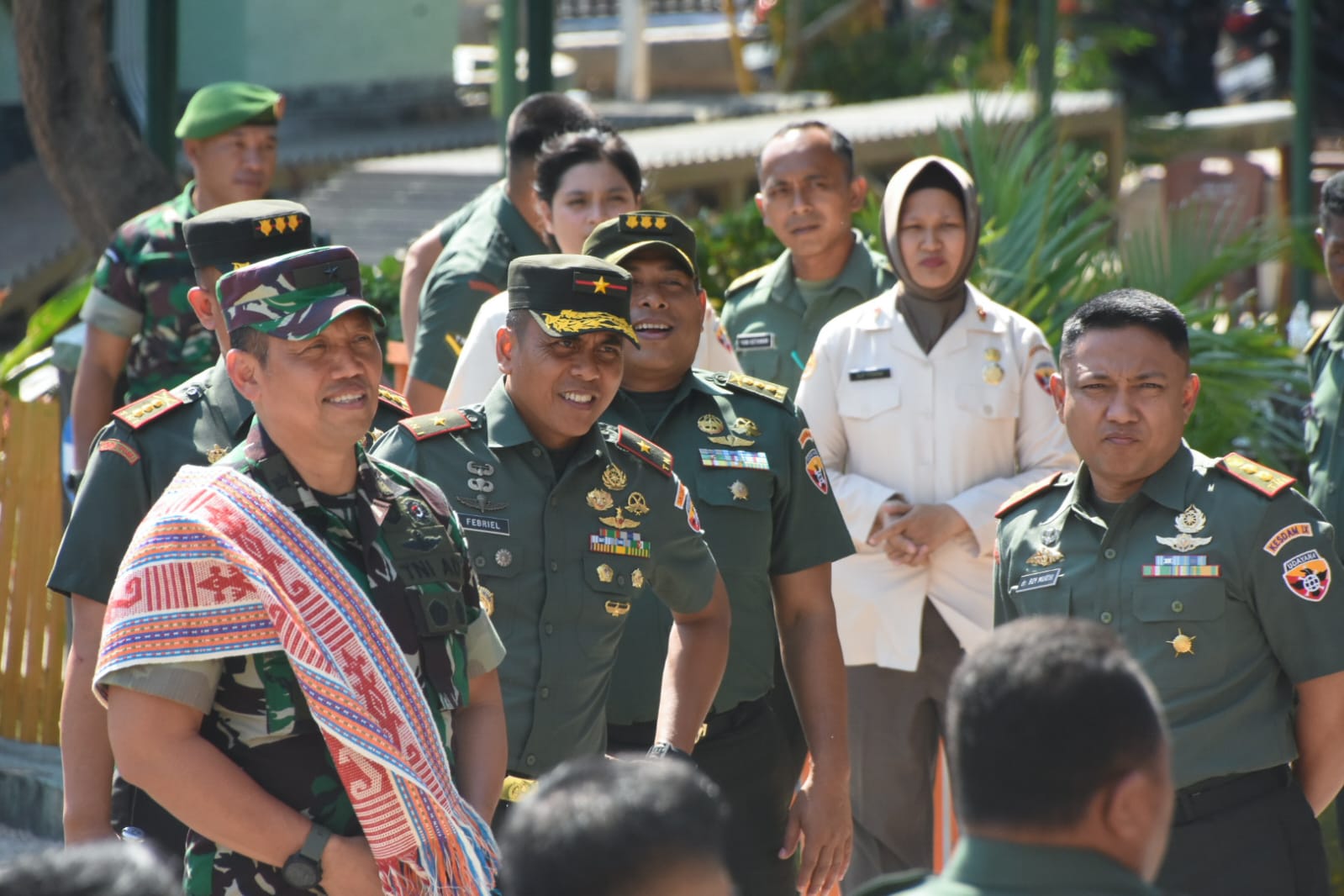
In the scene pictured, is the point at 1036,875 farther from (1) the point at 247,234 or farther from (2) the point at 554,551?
(1) the point at 247,234

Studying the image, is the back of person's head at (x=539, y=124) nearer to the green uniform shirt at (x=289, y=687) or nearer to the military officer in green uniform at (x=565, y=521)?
the military officer in green uniform at (x=565, y=521)

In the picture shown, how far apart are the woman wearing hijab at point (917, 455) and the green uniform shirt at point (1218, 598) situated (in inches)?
39.2

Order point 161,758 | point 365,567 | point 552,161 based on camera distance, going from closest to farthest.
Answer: point 161,758, point 365,567, point 552,161

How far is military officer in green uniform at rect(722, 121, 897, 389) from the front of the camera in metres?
5.13

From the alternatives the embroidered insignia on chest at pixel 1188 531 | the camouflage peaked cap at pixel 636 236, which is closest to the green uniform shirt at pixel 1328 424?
the embroidered insignia on chest at pixel 1188 531

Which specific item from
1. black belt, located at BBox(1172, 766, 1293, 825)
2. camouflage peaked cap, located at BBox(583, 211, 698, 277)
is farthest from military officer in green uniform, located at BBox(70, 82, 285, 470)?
black belt, located at BBox(1172, 766, 1293, 825)

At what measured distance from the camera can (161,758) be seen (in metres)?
2.44

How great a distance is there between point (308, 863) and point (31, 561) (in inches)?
150

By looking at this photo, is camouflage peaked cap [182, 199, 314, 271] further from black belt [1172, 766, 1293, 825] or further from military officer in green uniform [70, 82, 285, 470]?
black belt [1172, 766, 1293, 825]

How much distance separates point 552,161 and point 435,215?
471cm

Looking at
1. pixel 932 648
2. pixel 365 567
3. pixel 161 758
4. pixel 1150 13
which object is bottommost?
pixel 932 648

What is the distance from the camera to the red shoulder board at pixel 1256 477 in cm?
340

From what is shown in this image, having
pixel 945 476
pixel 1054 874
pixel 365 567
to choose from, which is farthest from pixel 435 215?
pixel 1054 874

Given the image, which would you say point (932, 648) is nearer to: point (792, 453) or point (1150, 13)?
point (792, 453)
